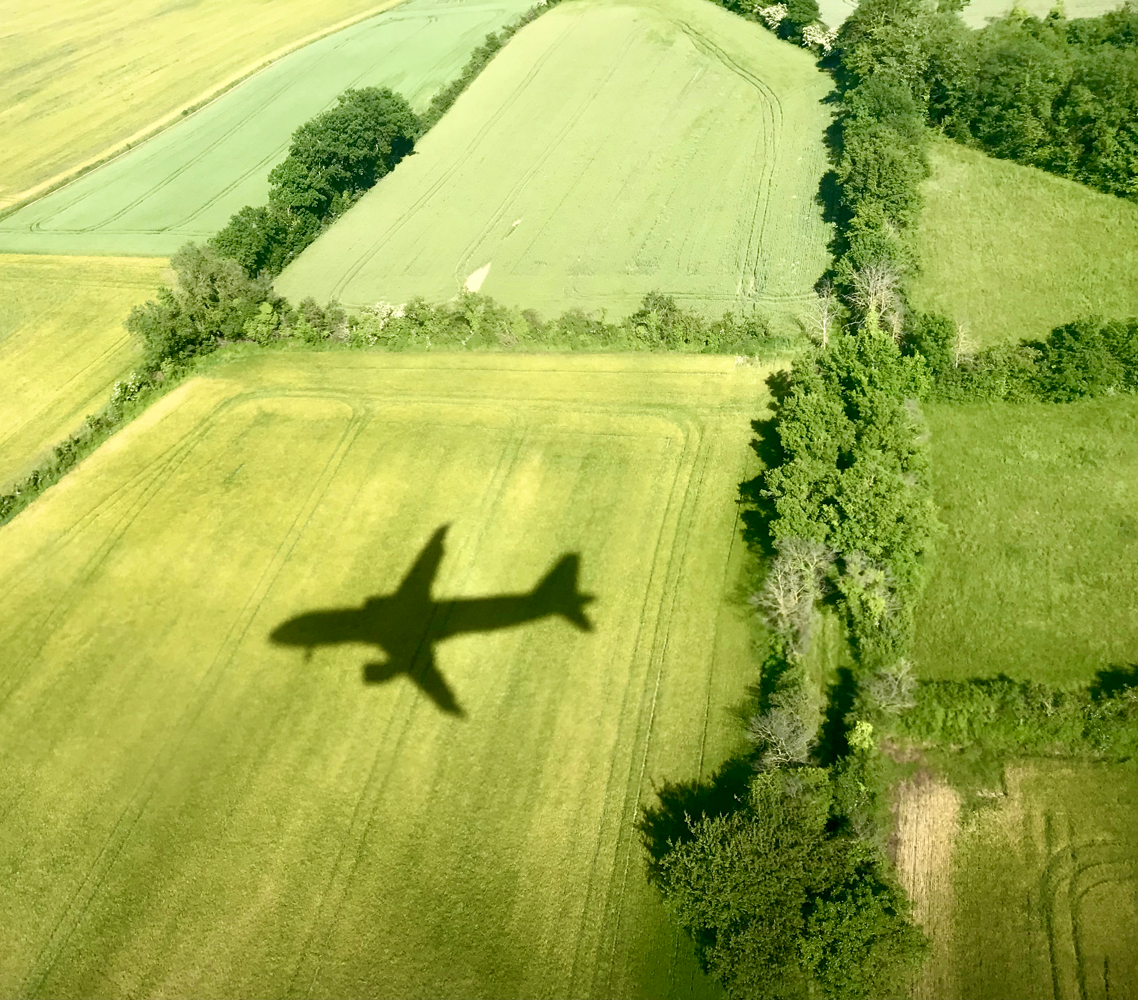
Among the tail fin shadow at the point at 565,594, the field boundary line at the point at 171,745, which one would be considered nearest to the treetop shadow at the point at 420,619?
the tail fin shadow at the point at 565,594

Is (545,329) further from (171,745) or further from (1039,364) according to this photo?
(171,745)

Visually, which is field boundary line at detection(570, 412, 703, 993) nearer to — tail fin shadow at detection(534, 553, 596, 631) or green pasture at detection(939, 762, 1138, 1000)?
tail fin shadow at detection(534, 553, 596, 631)

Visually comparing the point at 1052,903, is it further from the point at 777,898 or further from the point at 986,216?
the point at 986,216

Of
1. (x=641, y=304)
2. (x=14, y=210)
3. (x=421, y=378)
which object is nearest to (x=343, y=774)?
(x=421, y=378)

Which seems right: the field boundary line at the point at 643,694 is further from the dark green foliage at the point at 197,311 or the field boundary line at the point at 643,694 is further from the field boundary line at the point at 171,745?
the dark green foliage at the point at 197,311

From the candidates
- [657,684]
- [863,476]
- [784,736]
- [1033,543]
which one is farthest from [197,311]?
[1033,543]
